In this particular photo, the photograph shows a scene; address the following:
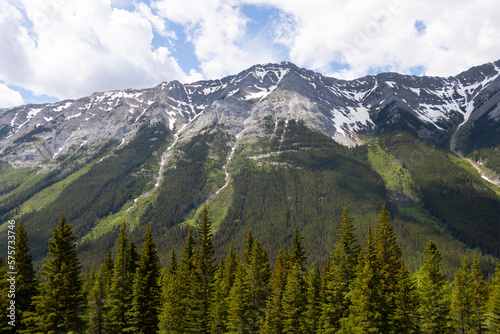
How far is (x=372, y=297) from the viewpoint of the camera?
3809 centimetres

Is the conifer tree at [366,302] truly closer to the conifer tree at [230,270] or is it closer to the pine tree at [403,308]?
the pine tree at [403,308]

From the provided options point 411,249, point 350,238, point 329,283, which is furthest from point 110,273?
point 411,249

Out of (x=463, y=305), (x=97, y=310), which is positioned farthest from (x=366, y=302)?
(x=97, y=310)

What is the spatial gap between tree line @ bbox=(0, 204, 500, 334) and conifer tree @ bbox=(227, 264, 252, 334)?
15 centimetres

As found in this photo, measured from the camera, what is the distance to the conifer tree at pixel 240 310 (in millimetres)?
48406

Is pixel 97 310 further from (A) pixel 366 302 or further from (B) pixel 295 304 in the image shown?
(A) pixel 366 302

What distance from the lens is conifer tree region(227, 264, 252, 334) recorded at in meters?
Answer: 48.4

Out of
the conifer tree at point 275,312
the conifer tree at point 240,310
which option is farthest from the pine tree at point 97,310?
the conifer tree at point 275,312

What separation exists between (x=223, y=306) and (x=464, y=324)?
33.8 m

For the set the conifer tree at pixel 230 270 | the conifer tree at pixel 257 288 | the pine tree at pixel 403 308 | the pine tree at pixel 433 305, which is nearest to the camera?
the pine tree at pixel 403 308

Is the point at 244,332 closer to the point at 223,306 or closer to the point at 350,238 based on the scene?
the point at 223,306

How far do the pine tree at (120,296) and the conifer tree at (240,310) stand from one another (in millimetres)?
14598

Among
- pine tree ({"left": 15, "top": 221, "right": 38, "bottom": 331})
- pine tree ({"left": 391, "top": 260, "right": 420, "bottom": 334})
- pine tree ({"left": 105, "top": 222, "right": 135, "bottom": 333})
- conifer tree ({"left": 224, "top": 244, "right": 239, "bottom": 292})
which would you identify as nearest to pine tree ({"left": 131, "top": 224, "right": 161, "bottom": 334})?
pine tree ({"left": 105, "top": 222, "right": 135, "bottom": 333})

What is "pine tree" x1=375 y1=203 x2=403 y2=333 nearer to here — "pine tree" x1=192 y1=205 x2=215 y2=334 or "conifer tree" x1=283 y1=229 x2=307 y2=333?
"conifer tree" x1=283 y1=229 x2=307 y2=333
